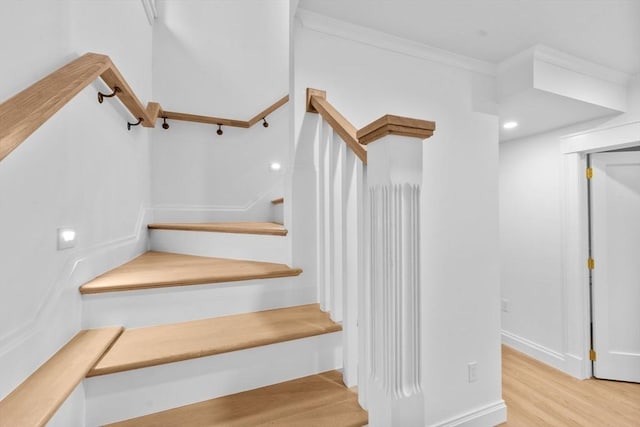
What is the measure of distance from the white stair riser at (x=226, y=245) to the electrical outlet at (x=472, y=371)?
1.25m

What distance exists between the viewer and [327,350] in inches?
48.3

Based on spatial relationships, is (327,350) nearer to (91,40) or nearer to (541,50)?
(91,40)

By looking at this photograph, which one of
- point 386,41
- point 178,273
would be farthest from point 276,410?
point 386,41

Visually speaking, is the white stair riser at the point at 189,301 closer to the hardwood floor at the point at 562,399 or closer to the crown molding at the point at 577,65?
the hardwood floor at the point at 562,399

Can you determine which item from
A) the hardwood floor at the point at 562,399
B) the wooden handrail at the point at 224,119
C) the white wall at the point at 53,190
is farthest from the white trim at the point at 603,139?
the white wall at the point at 53,190

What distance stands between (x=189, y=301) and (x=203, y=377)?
32 cm

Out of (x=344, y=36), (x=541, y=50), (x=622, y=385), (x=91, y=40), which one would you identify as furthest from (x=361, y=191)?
(x=622, y=385)

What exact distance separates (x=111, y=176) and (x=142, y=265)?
0.48 metres

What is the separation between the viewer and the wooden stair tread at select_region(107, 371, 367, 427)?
0.96m

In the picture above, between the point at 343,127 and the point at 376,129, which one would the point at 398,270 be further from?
the point at 343,127

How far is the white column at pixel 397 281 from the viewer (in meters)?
0.85

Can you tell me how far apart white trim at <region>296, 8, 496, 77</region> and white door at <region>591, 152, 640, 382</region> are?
1.55 metres

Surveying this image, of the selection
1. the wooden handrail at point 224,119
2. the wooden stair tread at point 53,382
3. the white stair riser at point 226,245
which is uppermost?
the wooden handrail at point 224,119

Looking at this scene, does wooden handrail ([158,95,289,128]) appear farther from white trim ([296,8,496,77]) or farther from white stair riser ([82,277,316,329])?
white stair riser ([82,277,316,329])
